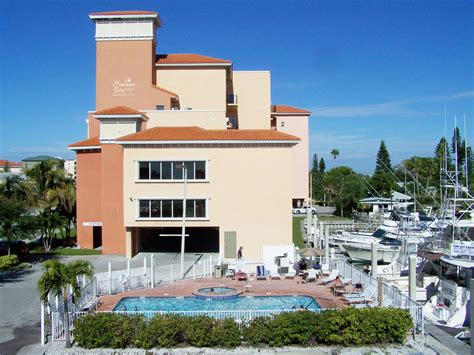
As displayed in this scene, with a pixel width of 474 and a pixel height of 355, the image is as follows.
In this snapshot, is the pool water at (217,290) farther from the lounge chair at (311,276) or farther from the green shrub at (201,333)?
the green shrub at (201,333)

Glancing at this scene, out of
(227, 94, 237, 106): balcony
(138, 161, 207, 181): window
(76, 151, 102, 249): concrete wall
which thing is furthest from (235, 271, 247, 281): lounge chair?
(227, 94, 237, 106): balcony

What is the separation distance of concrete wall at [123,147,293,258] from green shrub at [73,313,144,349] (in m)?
18.4

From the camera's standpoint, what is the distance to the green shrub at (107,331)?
52.0ft

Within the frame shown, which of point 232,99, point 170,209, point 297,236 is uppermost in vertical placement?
point 232,99

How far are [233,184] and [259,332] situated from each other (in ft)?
64.0

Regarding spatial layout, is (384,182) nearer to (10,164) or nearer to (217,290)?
(217,290)

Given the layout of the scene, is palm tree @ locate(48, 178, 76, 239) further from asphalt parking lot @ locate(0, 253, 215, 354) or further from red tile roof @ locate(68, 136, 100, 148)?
asphalt parking lot @ locate(0, 253, 215, 354)

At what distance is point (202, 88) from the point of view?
46.3 m

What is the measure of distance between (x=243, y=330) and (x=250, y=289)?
8.28 meters

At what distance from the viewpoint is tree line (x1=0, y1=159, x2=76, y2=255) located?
31953mm

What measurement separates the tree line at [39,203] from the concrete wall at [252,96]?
65.5 feet

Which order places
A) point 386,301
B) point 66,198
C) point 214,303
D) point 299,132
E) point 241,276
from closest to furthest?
1. point 386,301
2. point 214,303
3. point 241,276
4. point 66,198
5. point 299,132

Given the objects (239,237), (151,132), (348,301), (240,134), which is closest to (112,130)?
(151,132)

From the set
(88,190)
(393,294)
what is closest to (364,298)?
(393,294)
